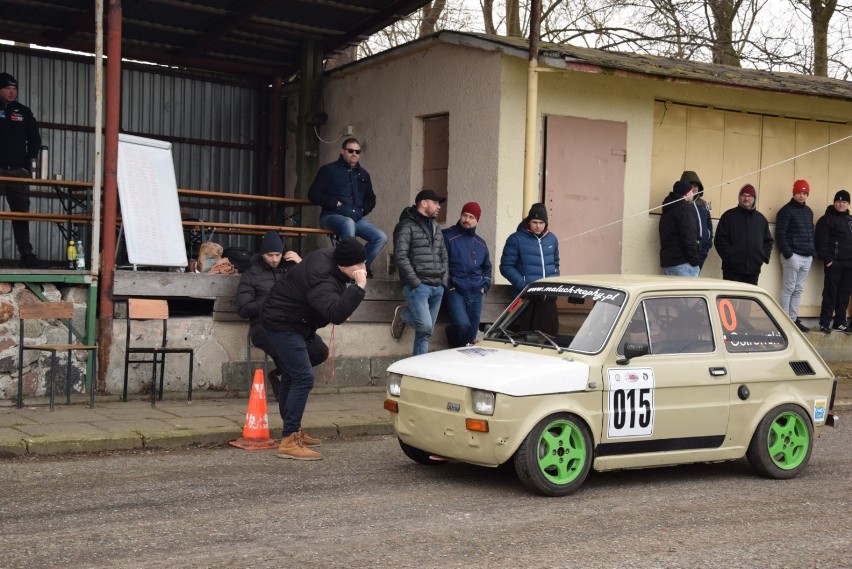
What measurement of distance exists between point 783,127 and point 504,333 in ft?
29.5

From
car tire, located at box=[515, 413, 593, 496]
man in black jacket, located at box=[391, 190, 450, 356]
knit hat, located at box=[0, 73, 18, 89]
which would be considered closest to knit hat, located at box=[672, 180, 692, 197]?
man in black jacket, located at box=[391, 190, 450, 356]

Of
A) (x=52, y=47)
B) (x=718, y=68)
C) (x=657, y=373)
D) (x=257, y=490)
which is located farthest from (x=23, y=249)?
(x=718, y=68)

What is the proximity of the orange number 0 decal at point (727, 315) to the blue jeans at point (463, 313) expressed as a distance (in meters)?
4.23

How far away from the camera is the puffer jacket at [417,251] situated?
11852mm

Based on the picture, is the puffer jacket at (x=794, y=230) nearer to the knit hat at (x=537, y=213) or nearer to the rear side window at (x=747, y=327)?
the knit hat at (x=537, y=213)

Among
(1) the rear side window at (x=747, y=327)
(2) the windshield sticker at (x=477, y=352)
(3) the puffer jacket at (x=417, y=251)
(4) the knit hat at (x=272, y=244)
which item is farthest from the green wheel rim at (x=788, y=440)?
(4) the knit hat at (x=272, y=244)

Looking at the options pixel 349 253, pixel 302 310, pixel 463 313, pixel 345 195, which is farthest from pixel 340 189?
pixel 349 253

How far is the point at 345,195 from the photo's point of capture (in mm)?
13258

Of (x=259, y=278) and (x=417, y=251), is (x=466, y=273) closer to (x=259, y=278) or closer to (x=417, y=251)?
(x=417, y=251)

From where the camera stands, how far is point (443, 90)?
1441cm

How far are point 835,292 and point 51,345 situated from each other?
10595 mm

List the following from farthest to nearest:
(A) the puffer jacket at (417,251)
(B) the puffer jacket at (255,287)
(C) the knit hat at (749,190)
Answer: (C) the knit hat at (749,190) < (A) the puffer jacket at (417,251) < (B) the puffer jacket at (255,287)

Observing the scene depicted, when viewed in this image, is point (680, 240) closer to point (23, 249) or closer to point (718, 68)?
point (718, 68)

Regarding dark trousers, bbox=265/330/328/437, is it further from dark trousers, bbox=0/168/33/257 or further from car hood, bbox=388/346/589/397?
dark trousers, bbox=0/168/33/257
